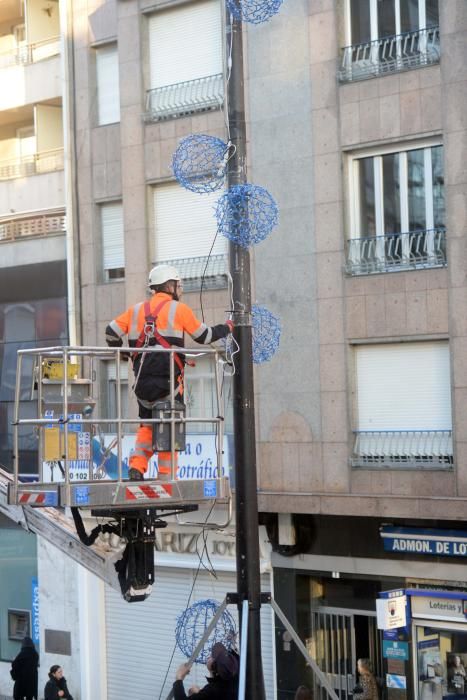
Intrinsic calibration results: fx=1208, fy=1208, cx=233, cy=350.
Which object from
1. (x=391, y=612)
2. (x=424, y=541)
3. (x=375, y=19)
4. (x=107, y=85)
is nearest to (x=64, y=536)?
(x=424, y=541)

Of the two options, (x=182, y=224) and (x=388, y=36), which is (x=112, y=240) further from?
(x=388, y=36)

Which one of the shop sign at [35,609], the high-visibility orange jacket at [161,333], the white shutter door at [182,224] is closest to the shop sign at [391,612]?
the white shutter door at [182,224]

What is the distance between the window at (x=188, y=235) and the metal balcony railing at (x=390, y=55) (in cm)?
316

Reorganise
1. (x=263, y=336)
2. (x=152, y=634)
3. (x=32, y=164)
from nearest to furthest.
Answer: (x=263, y=336), (x=152, y=634), (x=32, y=164)

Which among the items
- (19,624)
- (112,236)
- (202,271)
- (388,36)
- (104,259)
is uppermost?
(388,36)

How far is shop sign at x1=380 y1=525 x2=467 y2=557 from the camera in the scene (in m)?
16.4

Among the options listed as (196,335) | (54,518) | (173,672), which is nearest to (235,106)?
(196,335)

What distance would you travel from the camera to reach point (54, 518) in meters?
10.5

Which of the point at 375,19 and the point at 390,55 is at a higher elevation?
the point at 375,19

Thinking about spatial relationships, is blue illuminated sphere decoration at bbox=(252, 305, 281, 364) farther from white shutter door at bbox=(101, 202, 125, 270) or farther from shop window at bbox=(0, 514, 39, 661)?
shop window at bbox=(0, 514, 39, 661)

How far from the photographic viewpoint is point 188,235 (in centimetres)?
1980

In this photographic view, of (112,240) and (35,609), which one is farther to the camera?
(35,609)

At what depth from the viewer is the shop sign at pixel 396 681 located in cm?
1720

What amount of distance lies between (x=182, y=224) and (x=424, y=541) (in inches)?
262
